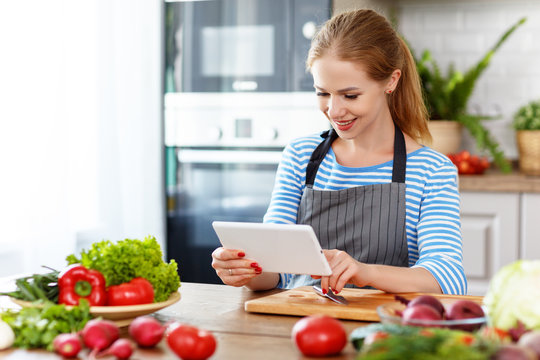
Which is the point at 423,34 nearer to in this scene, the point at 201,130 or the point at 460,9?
the point at 460,9

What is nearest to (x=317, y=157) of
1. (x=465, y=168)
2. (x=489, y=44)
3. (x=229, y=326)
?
(x=229, y=326)

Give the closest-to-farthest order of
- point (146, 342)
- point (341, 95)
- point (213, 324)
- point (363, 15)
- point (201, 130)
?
point (146, 342), point (213, 324), point (341, 95), point (363, 15), point (201, 130)

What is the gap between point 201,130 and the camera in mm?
3150

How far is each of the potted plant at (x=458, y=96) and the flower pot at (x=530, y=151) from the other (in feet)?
0.29

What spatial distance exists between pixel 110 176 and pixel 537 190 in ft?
5.80

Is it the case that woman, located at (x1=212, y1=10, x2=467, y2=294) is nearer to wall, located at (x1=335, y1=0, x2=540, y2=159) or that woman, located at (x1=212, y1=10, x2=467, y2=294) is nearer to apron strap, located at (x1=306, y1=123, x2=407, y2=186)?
apron strap, located at (x1=306, y1=123, x2=407, y2=186)

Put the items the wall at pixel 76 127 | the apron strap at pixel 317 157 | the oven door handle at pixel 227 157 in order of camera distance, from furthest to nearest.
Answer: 1. the oven door handle at pixel 227 157
2. the wall at pixel 76 127
3. the apron strap at pixel 317 157

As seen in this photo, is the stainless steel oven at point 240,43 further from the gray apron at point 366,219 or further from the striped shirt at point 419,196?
the gray apron at point 366,219

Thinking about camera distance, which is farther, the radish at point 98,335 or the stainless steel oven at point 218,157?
the stainless steel oven at point 218,157

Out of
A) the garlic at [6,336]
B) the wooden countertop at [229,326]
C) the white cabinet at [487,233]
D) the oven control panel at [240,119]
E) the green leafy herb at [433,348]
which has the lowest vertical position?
the white cabinet at [487,233]

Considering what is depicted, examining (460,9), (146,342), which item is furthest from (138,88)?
(146,342)

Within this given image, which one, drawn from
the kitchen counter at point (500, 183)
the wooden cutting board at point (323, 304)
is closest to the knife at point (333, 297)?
the wooden cutting board at point (323, 304)

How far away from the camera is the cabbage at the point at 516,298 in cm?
102

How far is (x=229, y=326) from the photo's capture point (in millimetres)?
1322
